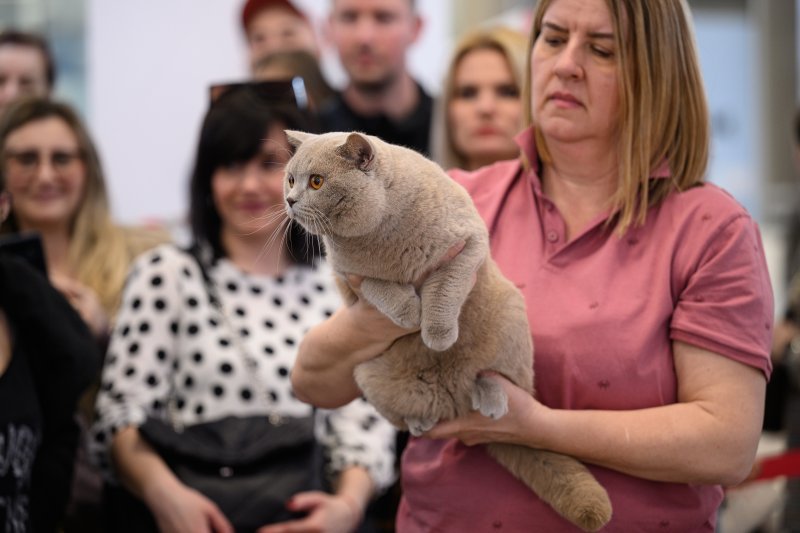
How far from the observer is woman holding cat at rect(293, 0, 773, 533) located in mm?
1417

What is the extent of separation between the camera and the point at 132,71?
4242mm

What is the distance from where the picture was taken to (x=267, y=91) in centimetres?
230

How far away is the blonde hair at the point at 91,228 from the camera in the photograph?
270 cm

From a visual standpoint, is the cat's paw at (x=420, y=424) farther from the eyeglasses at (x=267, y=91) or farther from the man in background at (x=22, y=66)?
the man in background at (x=22, y=66)

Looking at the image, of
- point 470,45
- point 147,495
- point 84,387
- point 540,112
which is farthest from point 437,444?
point 470,45

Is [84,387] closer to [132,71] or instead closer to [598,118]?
[598,118]

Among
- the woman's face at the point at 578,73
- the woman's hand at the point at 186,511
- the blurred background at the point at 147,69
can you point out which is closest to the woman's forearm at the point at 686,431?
the woman's face at the point at 578,73

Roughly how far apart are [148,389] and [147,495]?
242mm

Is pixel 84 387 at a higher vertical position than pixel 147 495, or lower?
higher

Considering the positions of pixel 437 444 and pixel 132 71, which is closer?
pixel 437 444

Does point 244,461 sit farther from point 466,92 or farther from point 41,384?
point 466,92

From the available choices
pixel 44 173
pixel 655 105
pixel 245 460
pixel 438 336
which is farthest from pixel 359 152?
pixel 44 173

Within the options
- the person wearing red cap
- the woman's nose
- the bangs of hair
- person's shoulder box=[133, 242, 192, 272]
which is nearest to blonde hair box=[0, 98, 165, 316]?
person's shoulder box=[133, 242, 192, 272]

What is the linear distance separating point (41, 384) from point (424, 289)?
104cm
